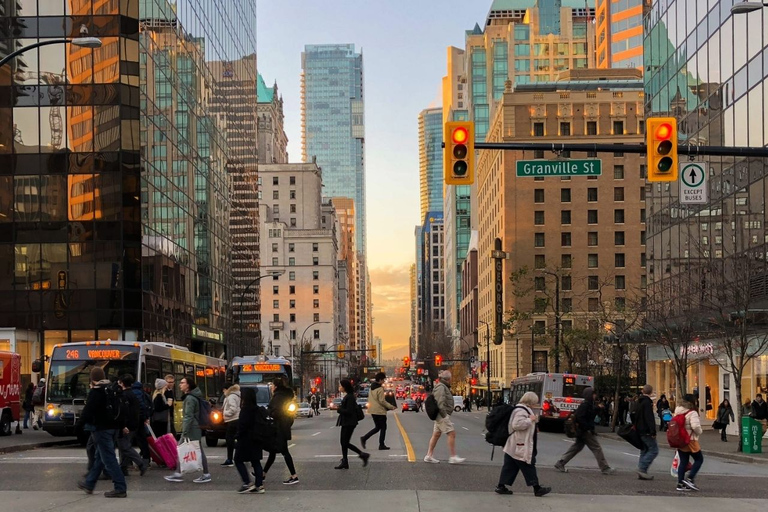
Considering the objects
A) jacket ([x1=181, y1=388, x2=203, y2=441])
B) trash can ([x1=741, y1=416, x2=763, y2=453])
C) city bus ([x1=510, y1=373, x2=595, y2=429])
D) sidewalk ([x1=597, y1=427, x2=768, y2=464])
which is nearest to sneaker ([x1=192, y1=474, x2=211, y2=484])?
jacket ([x1=181, y1=388, x2=203, y2=441])

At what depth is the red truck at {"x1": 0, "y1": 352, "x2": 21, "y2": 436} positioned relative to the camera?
2994 cm

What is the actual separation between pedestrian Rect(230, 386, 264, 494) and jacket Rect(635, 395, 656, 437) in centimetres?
687

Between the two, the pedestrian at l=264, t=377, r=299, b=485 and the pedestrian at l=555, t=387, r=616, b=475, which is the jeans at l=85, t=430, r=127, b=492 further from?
the pedestrian at l=555, t=387, r=616, b=475

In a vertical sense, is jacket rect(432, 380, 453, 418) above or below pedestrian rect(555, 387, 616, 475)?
above

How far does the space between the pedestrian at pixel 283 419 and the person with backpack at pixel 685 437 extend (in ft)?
19.7

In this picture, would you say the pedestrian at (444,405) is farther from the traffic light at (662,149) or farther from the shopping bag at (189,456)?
Answer: the traffic light at (662,149)

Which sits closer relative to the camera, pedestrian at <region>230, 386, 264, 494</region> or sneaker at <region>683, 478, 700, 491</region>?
pedestrian at <region>230, 386, 264, 494</region>

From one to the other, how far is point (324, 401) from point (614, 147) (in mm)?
115206

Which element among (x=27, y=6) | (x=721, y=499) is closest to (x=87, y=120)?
(x=27, y=6)

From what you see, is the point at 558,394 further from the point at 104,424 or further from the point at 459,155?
the point at 104,424

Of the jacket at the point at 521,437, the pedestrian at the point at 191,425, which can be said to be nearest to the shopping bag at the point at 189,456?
the pedestrian at the point at 191,425

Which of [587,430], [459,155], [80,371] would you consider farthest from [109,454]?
[80,371]

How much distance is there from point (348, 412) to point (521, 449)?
485 centimetres

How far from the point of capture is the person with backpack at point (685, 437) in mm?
14891
